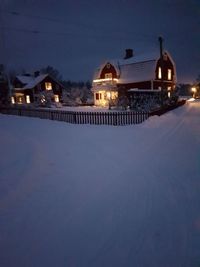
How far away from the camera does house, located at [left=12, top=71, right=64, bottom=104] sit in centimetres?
5062

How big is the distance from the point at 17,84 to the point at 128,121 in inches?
1805

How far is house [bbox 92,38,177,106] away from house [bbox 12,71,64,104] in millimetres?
13408

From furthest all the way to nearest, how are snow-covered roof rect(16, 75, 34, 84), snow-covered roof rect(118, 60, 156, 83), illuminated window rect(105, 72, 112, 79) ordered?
1. snow-covered roof rect(16, 75, 34, 84)
2. illuminated window rect(105, 72, 112, 79)
3. snow-covered roof rect(118, 60, 156, 83)

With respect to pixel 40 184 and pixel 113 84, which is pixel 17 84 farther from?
pixel 40 184

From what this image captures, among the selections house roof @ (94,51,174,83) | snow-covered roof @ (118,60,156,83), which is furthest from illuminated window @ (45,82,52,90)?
snow-covered roof @ (118,60,156,83)

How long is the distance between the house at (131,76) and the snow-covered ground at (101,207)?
2508 cm

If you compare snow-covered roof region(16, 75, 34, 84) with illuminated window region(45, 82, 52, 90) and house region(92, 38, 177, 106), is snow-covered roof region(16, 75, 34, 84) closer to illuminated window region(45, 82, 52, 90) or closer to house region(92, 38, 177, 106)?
illuminated window region(45, 82, 52, 90)

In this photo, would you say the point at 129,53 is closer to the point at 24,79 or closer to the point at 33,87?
the point at 33,87

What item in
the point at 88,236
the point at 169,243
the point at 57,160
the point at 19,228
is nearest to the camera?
the point at 169,243

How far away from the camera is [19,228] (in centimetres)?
445

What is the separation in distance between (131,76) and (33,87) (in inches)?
936

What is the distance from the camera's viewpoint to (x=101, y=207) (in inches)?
198

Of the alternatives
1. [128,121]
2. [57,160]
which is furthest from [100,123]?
[57,160]

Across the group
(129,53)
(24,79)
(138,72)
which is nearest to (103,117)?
(138,72)
